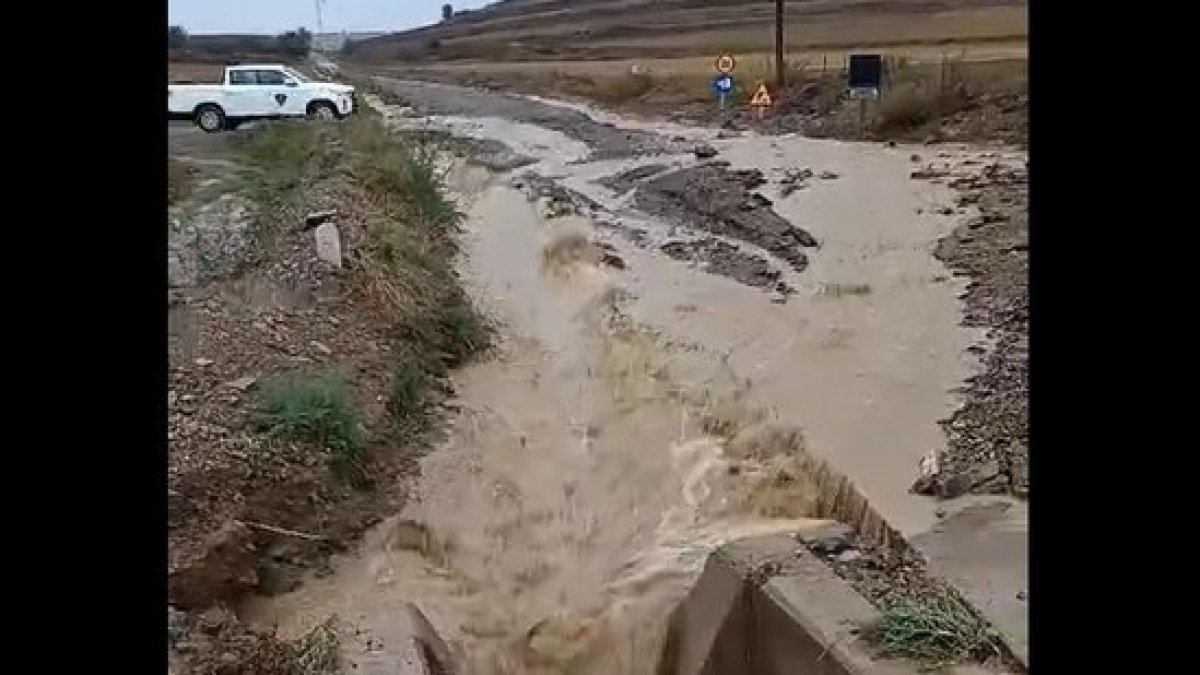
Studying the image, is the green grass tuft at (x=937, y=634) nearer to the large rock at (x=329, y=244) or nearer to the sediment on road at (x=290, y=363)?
the sediment on road at (x=290, y=363)

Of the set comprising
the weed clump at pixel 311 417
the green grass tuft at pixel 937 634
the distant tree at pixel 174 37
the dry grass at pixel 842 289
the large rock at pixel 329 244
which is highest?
the distant tree at pixel 174 37

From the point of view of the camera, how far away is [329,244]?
15.6 ft

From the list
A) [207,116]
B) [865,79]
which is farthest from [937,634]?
[865,79]

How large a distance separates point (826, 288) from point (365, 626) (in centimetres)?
358

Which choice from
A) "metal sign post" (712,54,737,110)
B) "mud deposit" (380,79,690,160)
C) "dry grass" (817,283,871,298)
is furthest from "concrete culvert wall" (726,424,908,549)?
"metal sign post" (712,54,737,110)

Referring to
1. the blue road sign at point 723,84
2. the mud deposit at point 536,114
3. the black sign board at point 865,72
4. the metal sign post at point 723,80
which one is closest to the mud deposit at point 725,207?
the mud deposit at point 536,114

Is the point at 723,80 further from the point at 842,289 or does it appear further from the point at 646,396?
the point at 646,396

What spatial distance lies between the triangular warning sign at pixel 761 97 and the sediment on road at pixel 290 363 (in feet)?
19.4

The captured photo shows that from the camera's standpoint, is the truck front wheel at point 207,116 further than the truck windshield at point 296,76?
No

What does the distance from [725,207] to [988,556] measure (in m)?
5.32

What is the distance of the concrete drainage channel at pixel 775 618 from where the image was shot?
6.42ft
